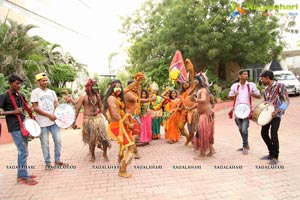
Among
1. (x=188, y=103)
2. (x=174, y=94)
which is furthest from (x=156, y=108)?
(x=188, y=103)

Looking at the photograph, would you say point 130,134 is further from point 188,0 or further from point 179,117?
point 188,0

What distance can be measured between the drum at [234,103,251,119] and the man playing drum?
18.8 inches

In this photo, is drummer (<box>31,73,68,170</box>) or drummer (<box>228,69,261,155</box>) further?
drummer (<box>228,69,261,155</box>)

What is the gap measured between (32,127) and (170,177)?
250cm

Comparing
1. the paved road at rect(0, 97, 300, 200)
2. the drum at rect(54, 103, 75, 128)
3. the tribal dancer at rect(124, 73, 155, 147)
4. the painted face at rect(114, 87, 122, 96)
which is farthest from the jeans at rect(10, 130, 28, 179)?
the tribal dancer at rect(124, 73, 155, 147)

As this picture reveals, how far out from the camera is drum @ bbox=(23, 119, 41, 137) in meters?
4.13

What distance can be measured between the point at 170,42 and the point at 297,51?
13.2 meters

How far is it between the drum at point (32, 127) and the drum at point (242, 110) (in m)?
3.95

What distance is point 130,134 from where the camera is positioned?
4441 millimetres

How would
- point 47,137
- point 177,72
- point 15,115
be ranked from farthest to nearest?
point 177,72, point 47,137, point 15,115

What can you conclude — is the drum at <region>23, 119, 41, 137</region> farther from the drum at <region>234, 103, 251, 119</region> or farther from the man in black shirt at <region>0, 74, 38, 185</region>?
the drum at <region>234, 103, 251, 119</region>

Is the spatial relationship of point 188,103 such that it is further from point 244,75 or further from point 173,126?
point 244,75

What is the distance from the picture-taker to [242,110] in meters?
5.32

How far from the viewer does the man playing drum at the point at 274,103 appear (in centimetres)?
459
